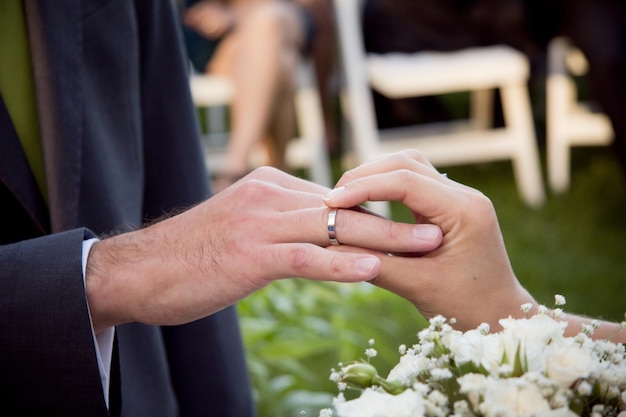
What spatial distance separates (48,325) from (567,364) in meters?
0.52

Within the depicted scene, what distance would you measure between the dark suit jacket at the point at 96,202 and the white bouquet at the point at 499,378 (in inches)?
13.7

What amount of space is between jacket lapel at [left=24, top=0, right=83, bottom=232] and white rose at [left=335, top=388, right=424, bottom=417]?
0.61m

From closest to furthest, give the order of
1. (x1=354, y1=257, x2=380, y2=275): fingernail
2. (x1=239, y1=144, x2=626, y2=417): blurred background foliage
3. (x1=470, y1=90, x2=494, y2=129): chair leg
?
(x1=354, y1=257, x2=380, y2=275): fingernail
(x1=239, y1=144, x2=626, y2=417): blurred background foliage
(x1=470, y1=90, x2=494, y2=129): chair leg

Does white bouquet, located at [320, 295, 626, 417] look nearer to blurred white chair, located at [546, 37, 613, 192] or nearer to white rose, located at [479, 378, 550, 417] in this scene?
white rose, located at [479, 378, 550, 417]

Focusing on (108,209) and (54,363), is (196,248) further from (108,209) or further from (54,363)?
(108,209)

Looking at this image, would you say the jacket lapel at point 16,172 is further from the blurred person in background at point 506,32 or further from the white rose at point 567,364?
the blurred person in background at point 506,32

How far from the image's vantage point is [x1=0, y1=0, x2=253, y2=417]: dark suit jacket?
938 mm

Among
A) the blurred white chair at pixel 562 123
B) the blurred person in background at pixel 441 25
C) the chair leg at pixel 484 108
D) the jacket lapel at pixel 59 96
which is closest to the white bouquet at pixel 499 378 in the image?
the jacket lapel at pixel 59 96

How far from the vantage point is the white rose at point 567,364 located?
679 mm

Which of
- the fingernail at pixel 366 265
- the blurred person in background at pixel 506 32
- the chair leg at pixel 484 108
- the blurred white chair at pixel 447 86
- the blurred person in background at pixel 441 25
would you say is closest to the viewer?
the fingernail at pixel 366 265

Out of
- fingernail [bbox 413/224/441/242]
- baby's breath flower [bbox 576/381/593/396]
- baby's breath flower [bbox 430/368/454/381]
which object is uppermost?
fingernail [bbox 413/224/441/242]

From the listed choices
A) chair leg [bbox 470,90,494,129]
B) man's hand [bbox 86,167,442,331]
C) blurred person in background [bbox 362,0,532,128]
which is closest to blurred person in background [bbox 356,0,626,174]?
blurred person in background [bbox 362,0,532,128]

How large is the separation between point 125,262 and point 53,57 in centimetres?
38

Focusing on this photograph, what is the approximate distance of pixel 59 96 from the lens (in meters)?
1.19
